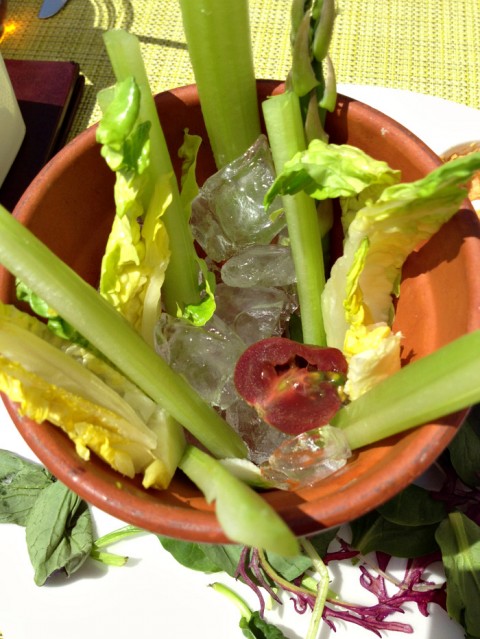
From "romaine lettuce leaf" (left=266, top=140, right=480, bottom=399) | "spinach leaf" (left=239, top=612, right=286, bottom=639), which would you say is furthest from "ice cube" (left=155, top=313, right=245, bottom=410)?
"spinach leaf" (left=239, top=612, right=286, bottom=639)

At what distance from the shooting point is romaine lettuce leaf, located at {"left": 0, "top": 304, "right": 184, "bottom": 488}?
46 centimetres

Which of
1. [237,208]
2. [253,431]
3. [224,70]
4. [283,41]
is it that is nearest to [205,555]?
[253,431]

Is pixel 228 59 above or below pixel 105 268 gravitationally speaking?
above

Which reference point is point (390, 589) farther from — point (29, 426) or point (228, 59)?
point (228, 59)

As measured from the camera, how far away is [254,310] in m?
0.66

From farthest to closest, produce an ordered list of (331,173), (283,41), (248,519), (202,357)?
(283,41) < (202,357) < (331,173) < (248,519)

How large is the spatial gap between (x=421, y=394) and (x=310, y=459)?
11 cm

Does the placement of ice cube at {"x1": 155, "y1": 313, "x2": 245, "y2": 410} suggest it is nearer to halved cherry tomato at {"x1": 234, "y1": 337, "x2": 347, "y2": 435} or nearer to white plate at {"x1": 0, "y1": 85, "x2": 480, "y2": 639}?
halved cherry tomato at {"x1": 234, "y1": 337, "x2": 347, "y2": 435}

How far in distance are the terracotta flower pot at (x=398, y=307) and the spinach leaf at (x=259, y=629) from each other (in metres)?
0.18

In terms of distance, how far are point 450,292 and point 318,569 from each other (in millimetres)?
297

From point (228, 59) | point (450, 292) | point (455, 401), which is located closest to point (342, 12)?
point (228, 59)

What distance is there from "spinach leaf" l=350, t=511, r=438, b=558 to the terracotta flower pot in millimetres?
164

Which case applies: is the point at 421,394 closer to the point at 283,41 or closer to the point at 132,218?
the point at 132,218

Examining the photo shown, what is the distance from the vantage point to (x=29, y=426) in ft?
1.56
